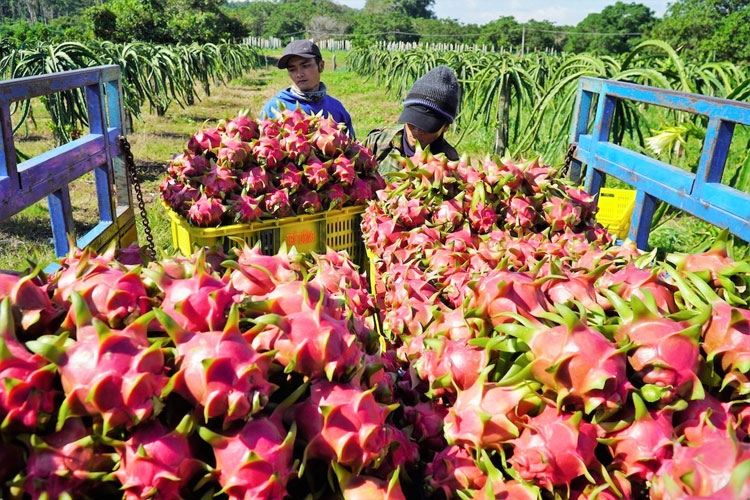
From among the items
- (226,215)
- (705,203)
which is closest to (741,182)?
(705,203)

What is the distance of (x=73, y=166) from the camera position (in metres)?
2.36

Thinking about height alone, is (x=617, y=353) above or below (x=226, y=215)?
above

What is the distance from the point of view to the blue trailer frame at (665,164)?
1970 millimetres

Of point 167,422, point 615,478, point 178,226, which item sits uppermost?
point 167,422

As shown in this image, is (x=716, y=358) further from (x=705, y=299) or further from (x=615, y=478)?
(x=615, y=478)

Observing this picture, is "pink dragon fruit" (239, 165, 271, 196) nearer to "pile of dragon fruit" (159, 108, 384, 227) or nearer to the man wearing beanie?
"pile of dragon fruit" (159, 108, 384, 227)

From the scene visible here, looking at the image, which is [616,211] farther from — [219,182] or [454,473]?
[454,473]

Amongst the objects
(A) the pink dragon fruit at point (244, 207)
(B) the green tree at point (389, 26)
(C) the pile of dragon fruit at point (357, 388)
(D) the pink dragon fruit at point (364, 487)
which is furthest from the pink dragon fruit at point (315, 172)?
(B) the green tree at point (389, 26)

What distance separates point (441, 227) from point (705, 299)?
3.01 feet

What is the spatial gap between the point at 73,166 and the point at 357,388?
1951mm

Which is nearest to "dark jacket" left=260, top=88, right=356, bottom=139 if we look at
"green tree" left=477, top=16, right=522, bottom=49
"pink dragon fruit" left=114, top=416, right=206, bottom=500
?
"pink dragon fruit" left=114, top=416, right=206, bottom=500

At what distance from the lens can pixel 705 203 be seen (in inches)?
82.3

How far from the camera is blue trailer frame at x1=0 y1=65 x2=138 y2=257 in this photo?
188 cm

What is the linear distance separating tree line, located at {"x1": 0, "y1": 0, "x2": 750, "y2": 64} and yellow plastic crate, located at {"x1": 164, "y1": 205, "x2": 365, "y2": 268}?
28.3 ft
